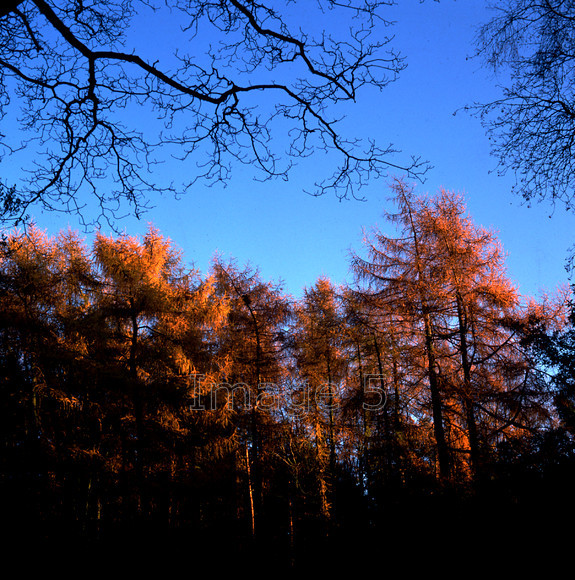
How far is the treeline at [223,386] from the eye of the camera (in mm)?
10977

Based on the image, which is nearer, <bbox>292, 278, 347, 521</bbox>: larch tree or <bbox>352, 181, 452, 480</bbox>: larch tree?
<bbox>352, 181, 452, 480</bbox>: larch tree

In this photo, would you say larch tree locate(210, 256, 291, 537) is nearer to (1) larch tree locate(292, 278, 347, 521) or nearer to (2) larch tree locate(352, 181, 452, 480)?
(1) larch tree locate(292, 278, 347, 521)

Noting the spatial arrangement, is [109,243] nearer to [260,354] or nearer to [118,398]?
[118,398]

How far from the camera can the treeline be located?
11.0 m

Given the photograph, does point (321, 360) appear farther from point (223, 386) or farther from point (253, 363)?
point (223, 386)

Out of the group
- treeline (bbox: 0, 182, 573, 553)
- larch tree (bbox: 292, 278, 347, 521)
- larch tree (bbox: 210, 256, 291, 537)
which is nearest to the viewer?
treeline (bbox: 0, 182, 573, 553)

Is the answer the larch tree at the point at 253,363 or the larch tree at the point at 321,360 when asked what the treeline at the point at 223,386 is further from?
the larch tree at the point at 321,360

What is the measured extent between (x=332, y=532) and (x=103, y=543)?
20.0ft

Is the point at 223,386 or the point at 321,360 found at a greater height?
the point at 321,360

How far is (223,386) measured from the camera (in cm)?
1361

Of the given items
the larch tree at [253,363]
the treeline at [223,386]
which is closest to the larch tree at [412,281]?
the treeline at [223,386]

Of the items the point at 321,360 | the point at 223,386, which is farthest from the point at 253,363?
the point at 321,360

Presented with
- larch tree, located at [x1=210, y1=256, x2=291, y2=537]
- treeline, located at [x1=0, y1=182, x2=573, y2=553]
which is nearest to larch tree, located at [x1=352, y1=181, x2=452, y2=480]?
treeline, located at [x1=0, y1=182, x2=573, y2=553]

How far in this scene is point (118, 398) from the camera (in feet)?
41.3
